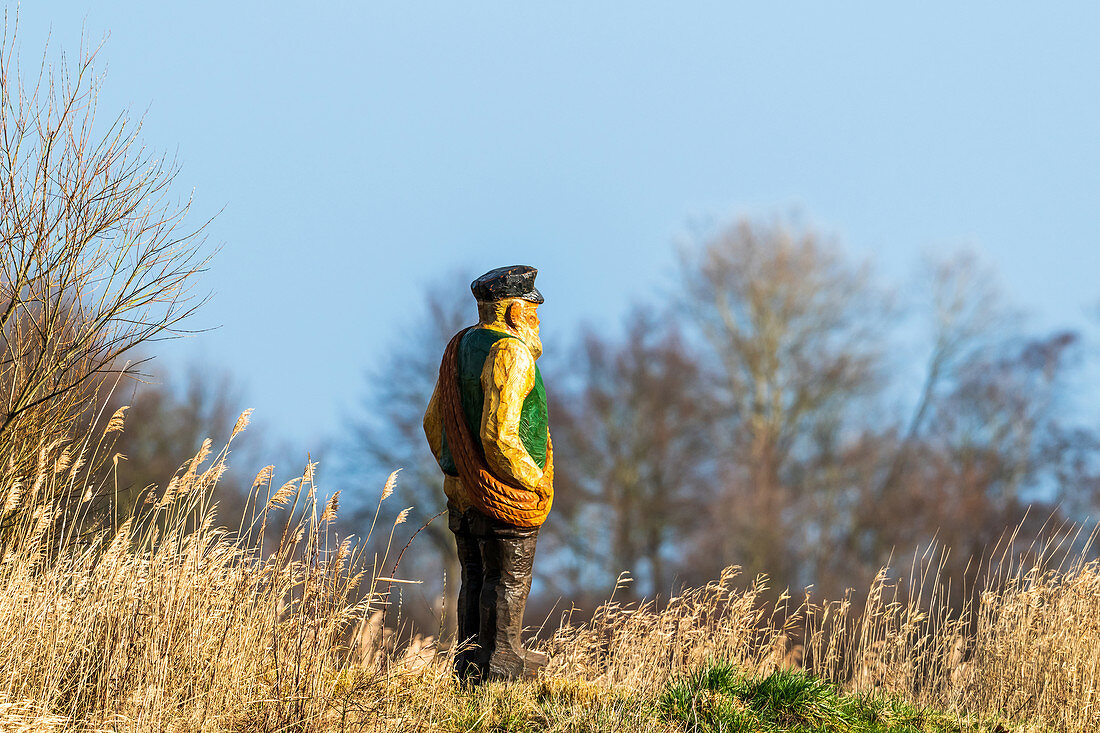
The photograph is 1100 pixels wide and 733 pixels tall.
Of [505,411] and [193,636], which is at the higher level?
[505,411]

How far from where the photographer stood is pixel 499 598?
634 cm

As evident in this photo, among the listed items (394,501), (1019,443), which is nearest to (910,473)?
(1019,443)

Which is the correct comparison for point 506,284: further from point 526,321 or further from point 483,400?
point 483,400

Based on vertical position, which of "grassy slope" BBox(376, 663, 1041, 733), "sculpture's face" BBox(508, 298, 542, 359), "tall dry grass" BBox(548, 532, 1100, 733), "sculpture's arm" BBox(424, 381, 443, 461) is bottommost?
"grassy slope" BBox(376, 663, 1041, 733)

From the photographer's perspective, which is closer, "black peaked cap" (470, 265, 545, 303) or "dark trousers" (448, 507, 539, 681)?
"dark trousers" (448, 507, 539, 681)

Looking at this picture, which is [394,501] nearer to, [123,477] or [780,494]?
[123,477]

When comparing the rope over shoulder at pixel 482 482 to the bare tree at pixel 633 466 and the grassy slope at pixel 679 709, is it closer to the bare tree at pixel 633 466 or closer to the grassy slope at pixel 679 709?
the grassy slope at pixel 679 709

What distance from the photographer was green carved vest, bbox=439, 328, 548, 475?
20.9 ft

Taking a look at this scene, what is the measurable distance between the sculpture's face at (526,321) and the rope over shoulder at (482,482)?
40 centimetres

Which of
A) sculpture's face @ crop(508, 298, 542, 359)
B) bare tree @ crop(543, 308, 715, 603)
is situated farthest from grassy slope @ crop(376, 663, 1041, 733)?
bare tree @ crop(543, 308, 715, 603)

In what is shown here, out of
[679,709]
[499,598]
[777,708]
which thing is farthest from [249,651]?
[777,708]

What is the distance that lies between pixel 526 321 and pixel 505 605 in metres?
1.63

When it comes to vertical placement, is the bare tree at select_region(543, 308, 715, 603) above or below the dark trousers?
above

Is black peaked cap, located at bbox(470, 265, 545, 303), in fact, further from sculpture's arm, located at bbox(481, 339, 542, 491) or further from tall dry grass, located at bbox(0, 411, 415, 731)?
tall dry grass, located at bbox(0, 411, 415, 731)
